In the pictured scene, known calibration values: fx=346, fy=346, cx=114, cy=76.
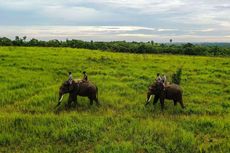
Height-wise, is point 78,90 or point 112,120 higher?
point 78,90

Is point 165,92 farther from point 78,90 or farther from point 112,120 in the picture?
point 78,90

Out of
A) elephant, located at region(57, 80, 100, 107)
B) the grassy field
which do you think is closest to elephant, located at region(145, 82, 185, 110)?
the grassy field

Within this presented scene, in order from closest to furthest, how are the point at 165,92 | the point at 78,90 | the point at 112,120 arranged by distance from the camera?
the point at 112,120, the point at 78,90, the point at 165,92

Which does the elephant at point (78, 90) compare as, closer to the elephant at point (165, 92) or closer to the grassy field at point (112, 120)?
the grassy field at point (112, 120)

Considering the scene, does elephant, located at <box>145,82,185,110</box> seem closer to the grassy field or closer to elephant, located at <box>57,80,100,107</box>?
the grassy field

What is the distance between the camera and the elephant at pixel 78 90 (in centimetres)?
1227

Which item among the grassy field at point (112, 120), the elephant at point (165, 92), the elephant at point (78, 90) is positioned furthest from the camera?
the elephant at point (165, 92)

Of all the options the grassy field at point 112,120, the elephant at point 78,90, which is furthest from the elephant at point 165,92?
the elephant at point 78,90

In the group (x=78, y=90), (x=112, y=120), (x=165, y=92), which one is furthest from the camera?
(x=165, y=92)

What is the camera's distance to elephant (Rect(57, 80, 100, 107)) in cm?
1227

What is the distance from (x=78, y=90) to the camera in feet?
41.4

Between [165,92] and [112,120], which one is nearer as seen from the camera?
[112,120]

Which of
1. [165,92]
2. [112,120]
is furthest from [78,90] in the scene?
[165,92]

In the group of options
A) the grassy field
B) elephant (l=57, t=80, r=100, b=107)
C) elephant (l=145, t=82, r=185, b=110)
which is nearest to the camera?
the grassy field
